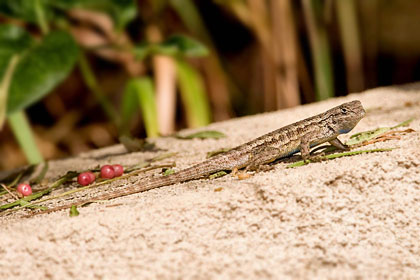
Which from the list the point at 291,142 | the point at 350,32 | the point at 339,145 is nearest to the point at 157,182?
the point at 291,142

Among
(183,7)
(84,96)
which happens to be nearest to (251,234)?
(183,7)

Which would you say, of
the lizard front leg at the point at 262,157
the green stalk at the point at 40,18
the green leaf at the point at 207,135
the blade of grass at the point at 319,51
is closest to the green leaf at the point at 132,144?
the green leaf at the point at 207,135

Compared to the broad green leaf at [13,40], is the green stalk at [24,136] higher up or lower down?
lower down

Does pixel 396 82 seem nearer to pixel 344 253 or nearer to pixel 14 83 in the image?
pixel 14 83

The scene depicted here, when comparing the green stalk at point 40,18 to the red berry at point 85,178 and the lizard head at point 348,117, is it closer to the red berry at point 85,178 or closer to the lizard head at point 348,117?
the red berry at point 85,178

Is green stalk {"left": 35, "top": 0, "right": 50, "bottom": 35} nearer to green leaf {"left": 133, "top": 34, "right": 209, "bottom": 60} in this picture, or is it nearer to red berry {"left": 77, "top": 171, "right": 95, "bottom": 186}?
green leaf {"left": 133, "top": 34, "right": 209, "bottom": 60}

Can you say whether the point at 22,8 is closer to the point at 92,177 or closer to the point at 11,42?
the point at 11,42

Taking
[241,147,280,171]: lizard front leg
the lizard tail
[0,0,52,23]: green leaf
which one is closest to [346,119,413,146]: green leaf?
[241,147,280,171]: lizard front leg
